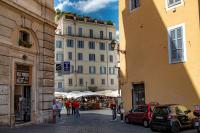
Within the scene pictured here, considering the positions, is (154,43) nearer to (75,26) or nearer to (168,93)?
(168,93)

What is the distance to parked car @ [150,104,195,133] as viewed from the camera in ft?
54.2

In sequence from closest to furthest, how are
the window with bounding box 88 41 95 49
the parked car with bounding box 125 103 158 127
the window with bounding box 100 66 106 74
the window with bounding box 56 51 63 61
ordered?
the parked car with bounding box 125 103 158 127 → the window with bounding box 56 51 63 61 → the window with bounding box 88 41 95 49 → the window with bounding box 100 66 106 74

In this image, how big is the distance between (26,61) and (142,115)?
7.91 meters

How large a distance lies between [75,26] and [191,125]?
50548 mm

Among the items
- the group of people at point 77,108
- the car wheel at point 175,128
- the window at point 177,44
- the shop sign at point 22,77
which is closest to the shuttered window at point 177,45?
the window at point 177,44

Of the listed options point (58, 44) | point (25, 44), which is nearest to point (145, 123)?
point (25, 44)

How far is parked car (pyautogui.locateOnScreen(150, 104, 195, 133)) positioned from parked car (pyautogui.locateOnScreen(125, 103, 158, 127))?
229 cm

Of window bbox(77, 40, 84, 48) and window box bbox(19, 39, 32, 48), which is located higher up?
window bbox(77, 40, 84, 48)

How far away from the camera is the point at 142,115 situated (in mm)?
20656

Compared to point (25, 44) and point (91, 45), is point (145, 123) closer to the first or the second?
point (25, 44)

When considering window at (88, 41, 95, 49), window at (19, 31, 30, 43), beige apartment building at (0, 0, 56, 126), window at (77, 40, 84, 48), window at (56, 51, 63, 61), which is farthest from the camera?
window at (88, 41, 95, 49)

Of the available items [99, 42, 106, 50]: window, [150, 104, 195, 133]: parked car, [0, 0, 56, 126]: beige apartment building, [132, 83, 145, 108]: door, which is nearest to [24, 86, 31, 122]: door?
[0, 0, 56, 126]: beige apartment building

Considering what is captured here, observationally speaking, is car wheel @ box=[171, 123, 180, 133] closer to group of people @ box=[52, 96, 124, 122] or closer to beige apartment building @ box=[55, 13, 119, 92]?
group of people @ box=[52, 96, 124, 122]

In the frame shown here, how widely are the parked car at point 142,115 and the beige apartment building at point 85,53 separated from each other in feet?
138
